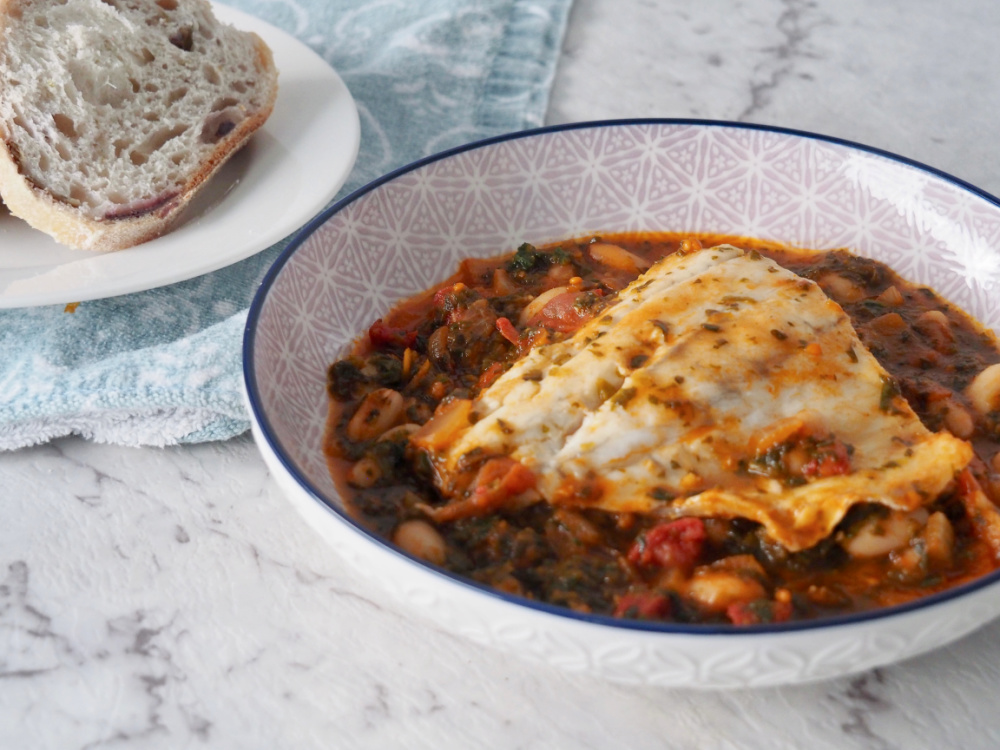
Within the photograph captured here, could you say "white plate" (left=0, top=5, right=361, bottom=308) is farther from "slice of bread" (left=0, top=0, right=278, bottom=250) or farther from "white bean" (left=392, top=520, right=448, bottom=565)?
"white bean" (left=392, top=520, right=448, bottom=565)

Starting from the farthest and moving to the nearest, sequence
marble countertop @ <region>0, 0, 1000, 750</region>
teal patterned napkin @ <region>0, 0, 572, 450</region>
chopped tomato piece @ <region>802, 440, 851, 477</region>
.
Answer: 1. teal patterned napkin @ <region>0, 0, 572, 450</region>
2. chopped tomato piece @ <region>802, 440, 851, 477</region>
3. marble countertop @ <region>0, 0, 1000, 750</region>

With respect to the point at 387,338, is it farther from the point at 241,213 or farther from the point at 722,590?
the point at 722,590

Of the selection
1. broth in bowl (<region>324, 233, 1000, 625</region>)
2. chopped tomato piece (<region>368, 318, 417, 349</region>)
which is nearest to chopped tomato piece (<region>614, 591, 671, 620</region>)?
broth in bowl (<region>324, 233, 1000, 625</region>)

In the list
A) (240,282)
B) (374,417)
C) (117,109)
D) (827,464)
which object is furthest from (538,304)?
(117,109)

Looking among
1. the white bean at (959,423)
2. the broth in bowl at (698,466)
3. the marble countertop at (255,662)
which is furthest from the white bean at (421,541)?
the white bean at (959,423)

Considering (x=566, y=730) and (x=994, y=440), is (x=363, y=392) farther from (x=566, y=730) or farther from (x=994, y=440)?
(x=994, y=440)

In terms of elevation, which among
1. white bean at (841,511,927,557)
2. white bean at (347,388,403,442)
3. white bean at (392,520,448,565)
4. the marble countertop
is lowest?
the marble countertop
